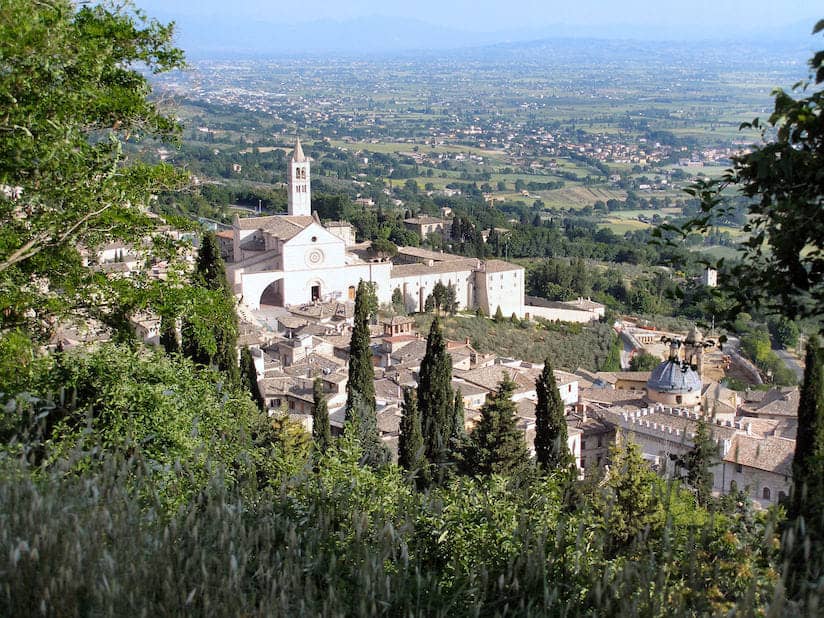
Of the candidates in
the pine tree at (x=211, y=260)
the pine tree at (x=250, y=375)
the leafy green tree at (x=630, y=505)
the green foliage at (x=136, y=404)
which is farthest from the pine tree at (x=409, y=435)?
the green foliage at (x=136, y=404)

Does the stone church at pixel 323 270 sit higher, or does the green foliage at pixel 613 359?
the stone church at pixel 323 270

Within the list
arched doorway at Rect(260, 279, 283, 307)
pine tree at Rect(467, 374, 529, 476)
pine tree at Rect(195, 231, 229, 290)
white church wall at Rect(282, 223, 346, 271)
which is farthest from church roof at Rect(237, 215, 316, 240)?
pine tree at Rect(467, 374, 529, 476)

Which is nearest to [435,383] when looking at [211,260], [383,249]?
[211,260]

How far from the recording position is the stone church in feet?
108

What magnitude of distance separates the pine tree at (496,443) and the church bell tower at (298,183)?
28009 millimetres

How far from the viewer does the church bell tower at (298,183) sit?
3903 centimetres

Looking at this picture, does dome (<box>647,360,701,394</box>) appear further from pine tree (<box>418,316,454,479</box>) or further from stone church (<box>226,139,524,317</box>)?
stone church (<box>226,139,524,317</box>)

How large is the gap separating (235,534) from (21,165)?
3177 millimetres

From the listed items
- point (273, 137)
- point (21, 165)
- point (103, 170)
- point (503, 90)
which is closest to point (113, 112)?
point (103, 170)

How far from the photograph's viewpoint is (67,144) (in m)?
5.10

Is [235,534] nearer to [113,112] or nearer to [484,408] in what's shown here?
[113,112]

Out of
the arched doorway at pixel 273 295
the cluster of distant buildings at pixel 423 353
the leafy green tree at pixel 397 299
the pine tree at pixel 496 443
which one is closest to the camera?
the pine tree at pixel 496 443

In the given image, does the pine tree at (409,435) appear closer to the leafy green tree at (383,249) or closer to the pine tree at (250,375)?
the pine tree at (250,375)

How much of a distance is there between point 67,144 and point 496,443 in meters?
7.57
